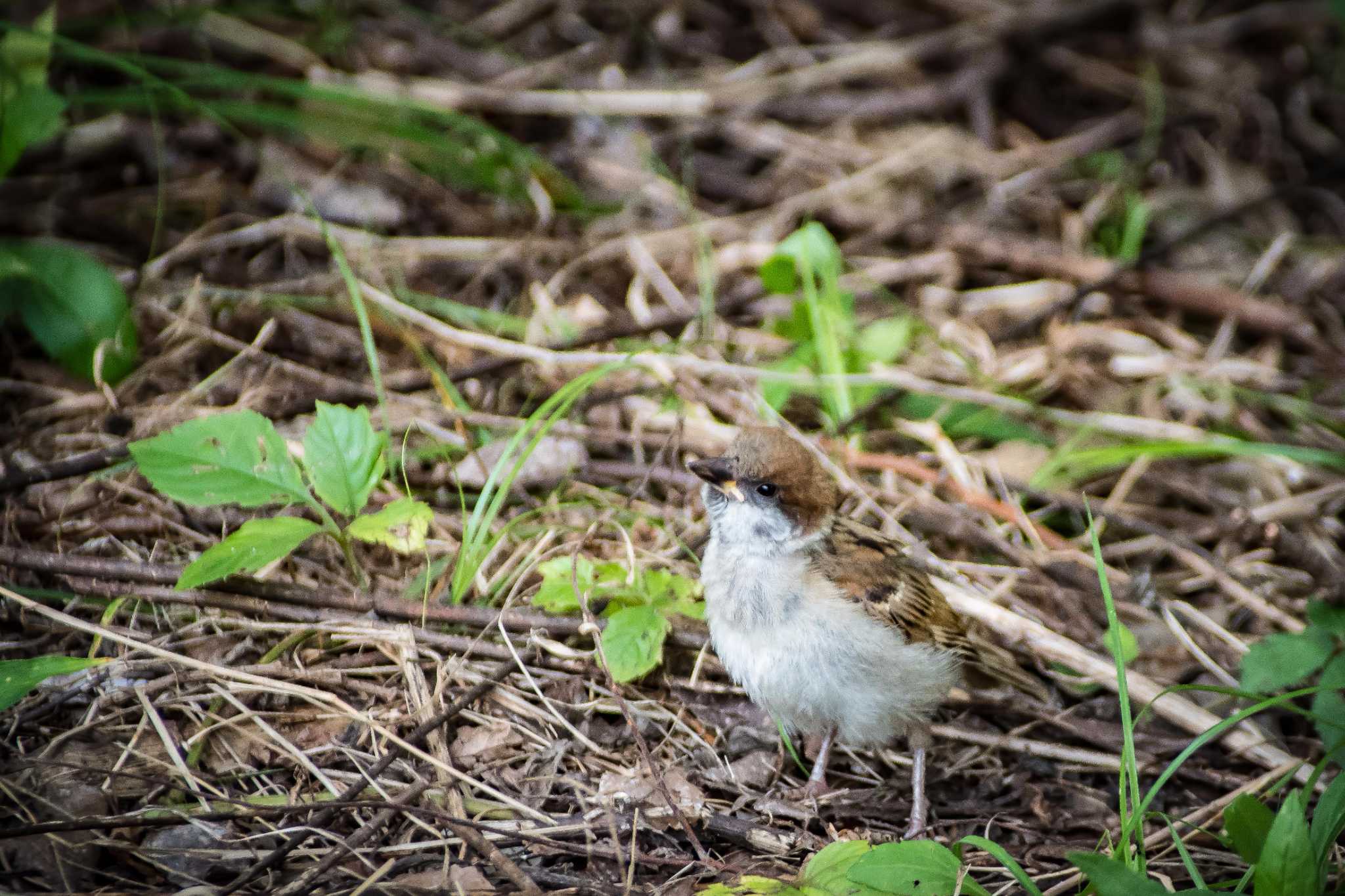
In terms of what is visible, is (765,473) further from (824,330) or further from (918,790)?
(824,330)

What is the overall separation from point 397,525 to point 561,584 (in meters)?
0.65

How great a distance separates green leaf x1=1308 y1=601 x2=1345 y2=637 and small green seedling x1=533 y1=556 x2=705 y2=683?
6.92ft

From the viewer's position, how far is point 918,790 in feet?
12.3

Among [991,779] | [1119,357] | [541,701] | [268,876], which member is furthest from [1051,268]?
[268,876]

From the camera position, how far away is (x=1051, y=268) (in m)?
6.13

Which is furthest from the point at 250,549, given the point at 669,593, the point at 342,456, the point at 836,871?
the point at 836,871

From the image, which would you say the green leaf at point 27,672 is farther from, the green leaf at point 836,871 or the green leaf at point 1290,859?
the green leaf at point 1290,859

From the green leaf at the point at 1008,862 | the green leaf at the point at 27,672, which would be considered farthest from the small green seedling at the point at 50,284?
the green leaf at the point at 1008,862

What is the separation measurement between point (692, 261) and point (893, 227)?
123 cm

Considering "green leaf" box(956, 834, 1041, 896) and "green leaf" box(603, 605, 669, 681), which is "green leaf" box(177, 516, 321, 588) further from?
"green leaf" box(956, 834, 1041, 896)

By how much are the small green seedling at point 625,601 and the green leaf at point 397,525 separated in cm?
44

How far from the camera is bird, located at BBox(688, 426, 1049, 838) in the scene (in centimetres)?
362

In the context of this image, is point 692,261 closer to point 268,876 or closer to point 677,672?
point 677,672

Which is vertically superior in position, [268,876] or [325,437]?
[325,437]
